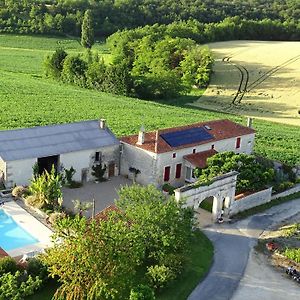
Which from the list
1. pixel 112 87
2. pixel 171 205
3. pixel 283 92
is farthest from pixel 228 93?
pixel 171 205

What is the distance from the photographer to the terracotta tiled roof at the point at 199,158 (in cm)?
4466

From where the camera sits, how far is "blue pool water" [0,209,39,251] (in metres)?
34.3

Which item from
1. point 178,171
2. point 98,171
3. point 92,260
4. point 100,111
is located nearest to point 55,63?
point 100,111

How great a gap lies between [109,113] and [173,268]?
39938 millimetres

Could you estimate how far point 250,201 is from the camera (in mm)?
42594

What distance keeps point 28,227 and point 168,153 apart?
12737 mm

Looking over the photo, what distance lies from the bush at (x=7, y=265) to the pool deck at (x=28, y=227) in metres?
3.28

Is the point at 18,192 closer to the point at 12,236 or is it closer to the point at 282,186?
the point at 12,236

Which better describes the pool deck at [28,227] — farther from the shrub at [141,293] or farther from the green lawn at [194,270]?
the shrub at [141,293]

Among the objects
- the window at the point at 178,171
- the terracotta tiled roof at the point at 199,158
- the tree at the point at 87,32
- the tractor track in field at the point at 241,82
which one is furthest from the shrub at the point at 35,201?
the tree at the point at 87,32

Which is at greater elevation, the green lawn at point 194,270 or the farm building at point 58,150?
the farm building at point 58,150

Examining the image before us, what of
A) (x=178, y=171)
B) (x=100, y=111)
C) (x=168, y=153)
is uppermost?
(x=168, y=153)

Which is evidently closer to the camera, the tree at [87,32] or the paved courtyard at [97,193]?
the paved courtyard at [97,193]

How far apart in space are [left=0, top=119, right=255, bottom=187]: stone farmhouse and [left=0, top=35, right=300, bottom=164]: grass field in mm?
12694
